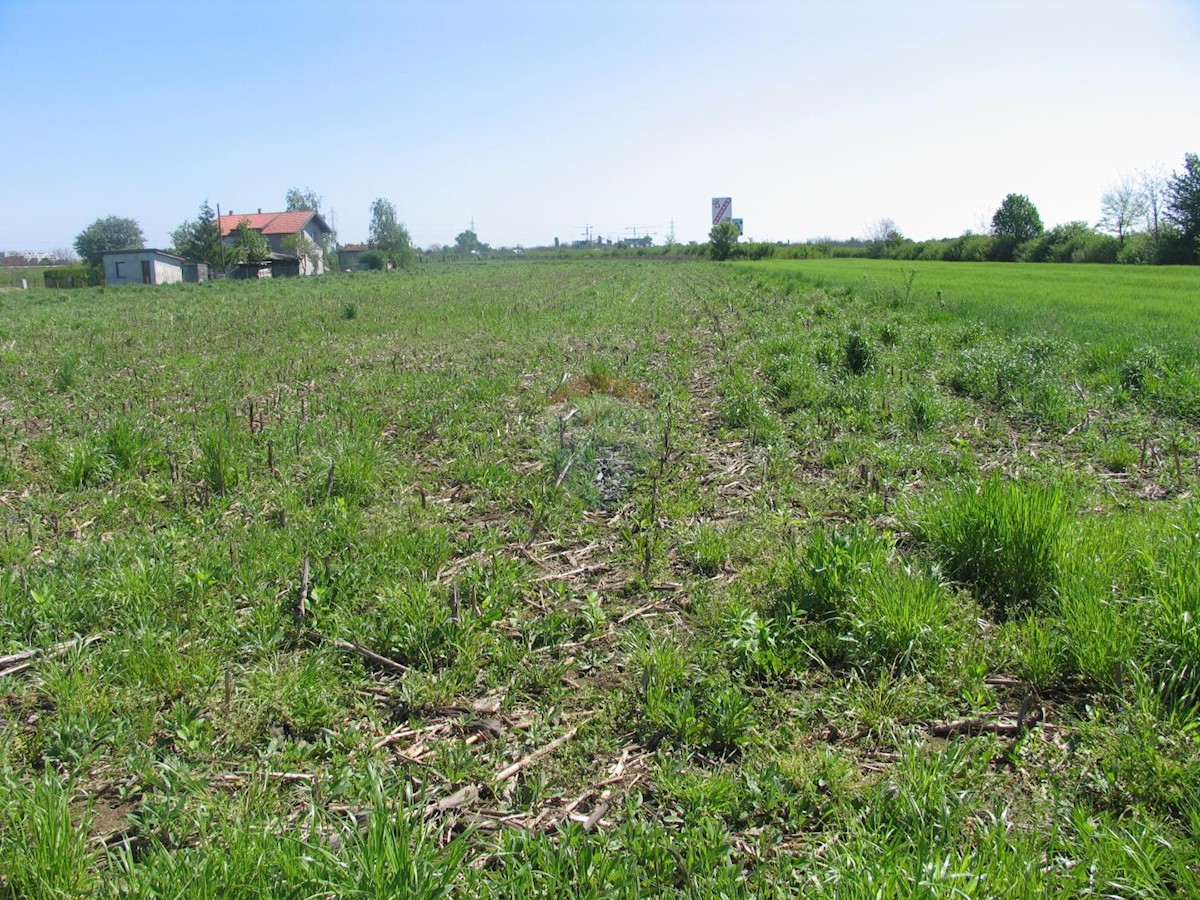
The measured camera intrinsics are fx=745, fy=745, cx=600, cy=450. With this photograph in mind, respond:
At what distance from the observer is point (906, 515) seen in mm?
5152

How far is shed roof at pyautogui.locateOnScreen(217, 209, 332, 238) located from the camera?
93.1 metres

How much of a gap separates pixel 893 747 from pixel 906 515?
2.39 m

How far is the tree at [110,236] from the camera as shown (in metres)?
118

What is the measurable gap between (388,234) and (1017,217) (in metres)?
85.4

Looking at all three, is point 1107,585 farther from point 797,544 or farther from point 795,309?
point 795,309

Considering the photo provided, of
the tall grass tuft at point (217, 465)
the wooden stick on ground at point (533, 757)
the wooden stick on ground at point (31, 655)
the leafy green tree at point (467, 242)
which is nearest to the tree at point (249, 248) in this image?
the tall grass tuft at point (217, 465)

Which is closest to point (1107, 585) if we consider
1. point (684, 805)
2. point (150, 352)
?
point (684, 805)

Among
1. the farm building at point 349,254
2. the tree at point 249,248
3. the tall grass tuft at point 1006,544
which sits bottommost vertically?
the tall grass tuft at point 1006,544

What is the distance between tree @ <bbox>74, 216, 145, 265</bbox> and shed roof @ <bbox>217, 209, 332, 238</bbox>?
31.4 meters

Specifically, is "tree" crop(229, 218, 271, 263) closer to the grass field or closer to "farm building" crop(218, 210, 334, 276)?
"farm building" crop(218, 210, 334, 276)

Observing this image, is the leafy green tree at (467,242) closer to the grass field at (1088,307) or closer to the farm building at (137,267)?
the farm building at (137,267)

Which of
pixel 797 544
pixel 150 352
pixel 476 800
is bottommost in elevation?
pixel 476 800

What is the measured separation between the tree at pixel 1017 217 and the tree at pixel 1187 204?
753 inches

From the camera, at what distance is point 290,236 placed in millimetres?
83750
